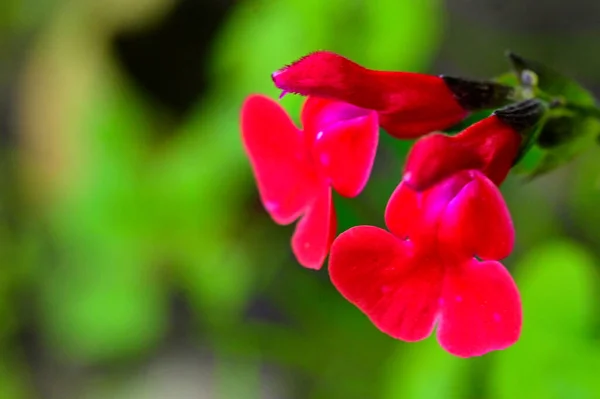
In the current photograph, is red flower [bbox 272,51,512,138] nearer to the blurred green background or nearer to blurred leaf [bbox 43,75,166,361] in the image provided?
the blurred green background

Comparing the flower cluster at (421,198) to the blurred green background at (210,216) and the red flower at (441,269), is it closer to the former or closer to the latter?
the red flower at (441,269)

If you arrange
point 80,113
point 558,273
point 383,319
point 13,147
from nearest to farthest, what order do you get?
point 383,319, point 558,273, point 80,113, point 13,147

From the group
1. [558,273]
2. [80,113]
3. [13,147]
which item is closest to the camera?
[558,273]

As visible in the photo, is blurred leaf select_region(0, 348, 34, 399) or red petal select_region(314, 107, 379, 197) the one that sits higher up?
red petal select_region(314, 107, 379, 197)

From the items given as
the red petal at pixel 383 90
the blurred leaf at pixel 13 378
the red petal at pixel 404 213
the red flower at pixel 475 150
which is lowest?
the blurred leaf at pixel 13 378

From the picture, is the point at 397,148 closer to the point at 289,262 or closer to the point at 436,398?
the point at 436,398

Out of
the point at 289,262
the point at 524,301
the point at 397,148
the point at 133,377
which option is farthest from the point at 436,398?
the point at 133,377

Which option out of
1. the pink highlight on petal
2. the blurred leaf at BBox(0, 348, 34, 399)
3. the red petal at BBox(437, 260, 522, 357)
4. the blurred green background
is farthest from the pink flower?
the blurred leaf at BBox(0, 348, 34, 399)

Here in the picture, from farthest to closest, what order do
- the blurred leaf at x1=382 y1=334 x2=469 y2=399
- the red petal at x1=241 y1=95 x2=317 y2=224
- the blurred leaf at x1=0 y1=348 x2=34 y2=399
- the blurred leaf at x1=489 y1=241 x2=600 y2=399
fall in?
the blurred leaf at x1=0 y1=348 x2=34 y2=399 → the blurred leaf at x1=382 y1=334 x2=469 y2=399 → the blurred leaf at x1=489 y1=241 x2=600 y2=399 → the red petal at x1=241 y1=95 x2=317 y2=224

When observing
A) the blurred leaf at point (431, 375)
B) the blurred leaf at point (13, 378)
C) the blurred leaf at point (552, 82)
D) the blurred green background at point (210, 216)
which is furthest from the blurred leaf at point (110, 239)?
the blurred leaf at point (552, 82)
